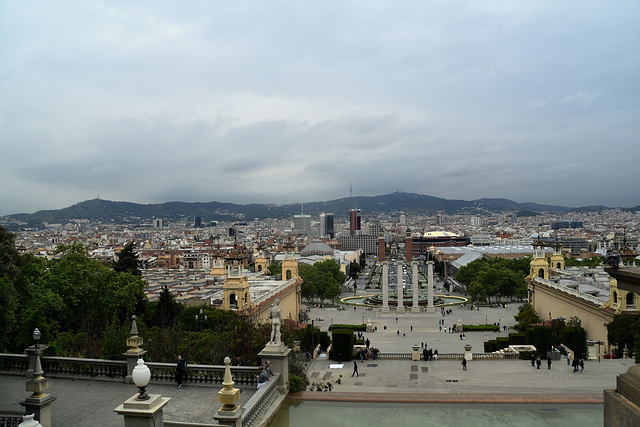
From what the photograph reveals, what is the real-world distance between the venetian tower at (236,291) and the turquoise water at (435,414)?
57.8ft

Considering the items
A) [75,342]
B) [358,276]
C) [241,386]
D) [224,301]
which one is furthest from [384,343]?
[358,276]

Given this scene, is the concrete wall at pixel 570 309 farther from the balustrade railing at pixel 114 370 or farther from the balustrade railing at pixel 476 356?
the balustrade railing at pixel 114 370

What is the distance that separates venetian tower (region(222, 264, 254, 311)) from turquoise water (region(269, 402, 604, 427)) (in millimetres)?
17617

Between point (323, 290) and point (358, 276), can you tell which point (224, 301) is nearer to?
point (323, 290)

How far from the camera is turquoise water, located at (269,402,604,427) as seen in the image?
1401cm

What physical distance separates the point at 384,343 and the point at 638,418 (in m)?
34.7

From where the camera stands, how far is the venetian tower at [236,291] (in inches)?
1272

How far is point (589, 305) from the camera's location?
3444cm

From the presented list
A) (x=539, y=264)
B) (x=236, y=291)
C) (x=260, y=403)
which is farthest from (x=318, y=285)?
(x=260, y=403)

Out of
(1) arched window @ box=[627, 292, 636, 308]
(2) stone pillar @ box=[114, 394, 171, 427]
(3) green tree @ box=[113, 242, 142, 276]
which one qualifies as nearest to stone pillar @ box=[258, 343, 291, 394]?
(2) stone pillar @ box=[114, 394, 171, 427]

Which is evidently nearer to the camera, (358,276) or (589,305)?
(589,305)

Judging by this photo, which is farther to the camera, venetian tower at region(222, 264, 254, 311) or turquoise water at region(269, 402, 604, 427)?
venetian tower at region(222, 264, 254, 311)

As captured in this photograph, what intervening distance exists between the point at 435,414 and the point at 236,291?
19383 mm

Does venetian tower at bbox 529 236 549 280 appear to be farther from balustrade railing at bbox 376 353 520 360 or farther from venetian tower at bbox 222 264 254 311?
venetian tower at bbox 222 264 254 311
